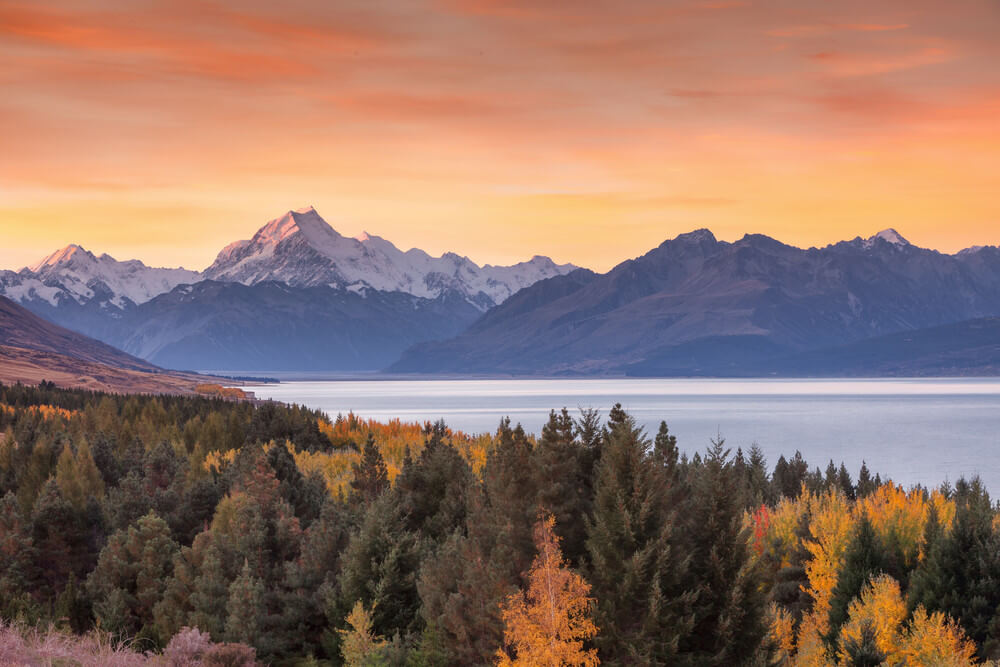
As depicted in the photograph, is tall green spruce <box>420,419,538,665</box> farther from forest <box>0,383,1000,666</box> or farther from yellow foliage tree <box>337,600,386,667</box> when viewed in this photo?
yellow foliage tree <box>337,600,386,667</box>

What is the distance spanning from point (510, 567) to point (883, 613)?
1376 centimetres

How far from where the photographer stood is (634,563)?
101 feet

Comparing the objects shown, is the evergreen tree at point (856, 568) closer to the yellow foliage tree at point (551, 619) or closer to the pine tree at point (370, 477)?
the yellow foliage tree at point (551, 619)

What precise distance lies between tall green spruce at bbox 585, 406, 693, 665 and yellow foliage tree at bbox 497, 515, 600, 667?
698 millimetres

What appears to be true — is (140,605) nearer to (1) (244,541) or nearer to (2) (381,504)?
(1) (244,541)

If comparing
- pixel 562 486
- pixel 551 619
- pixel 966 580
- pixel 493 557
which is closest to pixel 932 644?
pixel 966 580

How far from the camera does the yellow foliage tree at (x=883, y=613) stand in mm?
36281

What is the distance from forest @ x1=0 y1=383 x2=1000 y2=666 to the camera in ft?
104

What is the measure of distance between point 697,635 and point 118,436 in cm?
8359

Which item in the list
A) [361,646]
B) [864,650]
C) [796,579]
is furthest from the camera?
[796,579]

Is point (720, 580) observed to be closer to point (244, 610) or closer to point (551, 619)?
point (551, 619)

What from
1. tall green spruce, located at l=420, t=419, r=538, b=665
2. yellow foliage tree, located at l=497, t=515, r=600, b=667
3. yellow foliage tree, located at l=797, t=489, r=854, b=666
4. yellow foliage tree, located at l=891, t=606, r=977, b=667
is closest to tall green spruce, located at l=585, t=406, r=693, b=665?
yellow foliage tree, located at l=497, t=515, r=600, b=667

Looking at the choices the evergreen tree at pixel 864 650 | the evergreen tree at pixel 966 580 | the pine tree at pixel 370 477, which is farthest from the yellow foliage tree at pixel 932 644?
the pine tree at pixel 370 477

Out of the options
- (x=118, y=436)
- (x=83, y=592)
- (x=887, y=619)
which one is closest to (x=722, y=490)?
(x=887, y=619)
